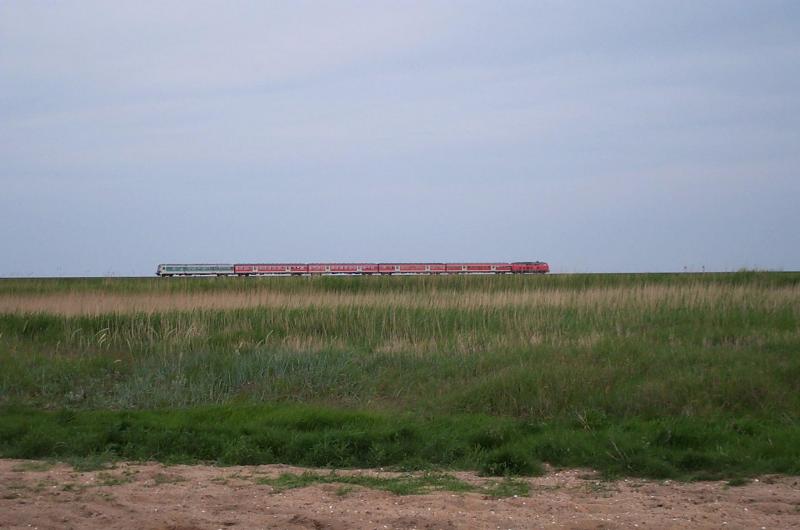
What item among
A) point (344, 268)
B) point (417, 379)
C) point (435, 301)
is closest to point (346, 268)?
point (344, 268)

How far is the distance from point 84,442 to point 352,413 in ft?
12.4

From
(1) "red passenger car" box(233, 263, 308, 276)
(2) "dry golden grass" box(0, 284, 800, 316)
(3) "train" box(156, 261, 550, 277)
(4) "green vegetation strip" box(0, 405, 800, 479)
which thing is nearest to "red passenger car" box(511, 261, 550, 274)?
(3) "train" box(156, 261, 550, 277)

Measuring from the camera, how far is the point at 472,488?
8.53 m

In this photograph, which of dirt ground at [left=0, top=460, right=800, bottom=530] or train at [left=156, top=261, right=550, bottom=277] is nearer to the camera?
dirt ground at [left=0, top=460, right=800, bottom=530]

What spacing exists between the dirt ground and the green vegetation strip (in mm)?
653

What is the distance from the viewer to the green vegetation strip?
31.6 ft

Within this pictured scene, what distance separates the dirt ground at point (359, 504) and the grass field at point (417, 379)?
101 centimetres

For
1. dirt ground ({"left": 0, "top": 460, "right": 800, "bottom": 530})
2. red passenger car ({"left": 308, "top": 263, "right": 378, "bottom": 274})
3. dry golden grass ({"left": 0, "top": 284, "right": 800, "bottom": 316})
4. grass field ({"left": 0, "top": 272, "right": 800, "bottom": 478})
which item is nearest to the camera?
dirt ground ({"left": 0, "top": 460, "right": 800, "bottom": 530})

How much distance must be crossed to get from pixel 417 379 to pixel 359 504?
7.26 metres

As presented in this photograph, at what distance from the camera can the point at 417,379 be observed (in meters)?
15.0

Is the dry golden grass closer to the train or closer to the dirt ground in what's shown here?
the dirt ground

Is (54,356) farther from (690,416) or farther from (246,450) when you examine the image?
(690,416)

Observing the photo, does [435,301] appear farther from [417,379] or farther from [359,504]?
[359,504]

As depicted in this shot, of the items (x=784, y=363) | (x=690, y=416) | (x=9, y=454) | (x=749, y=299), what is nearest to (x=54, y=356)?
(x=9, y=454)
